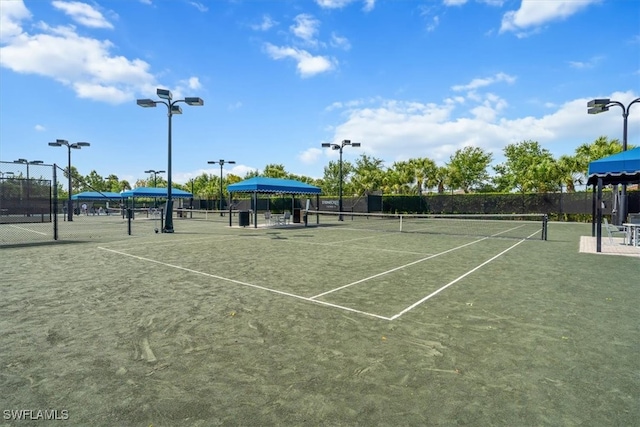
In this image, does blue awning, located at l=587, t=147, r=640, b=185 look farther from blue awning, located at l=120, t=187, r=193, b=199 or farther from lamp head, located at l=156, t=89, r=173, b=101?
blue awning, located at l=120, t=187, r=193, b=199

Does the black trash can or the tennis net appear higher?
the black trash can

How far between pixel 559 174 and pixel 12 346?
51658mm

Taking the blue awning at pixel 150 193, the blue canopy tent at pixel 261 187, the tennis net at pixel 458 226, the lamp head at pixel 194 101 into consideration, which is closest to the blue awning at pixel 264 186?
the blue canopy tent at pixel 261 187

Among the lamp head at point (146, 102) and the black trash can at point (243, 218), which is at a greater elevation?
the lamp head at point (146, 102)

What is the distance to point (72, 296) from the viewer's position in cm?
655

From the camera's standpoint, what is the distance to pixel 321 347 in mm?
4270

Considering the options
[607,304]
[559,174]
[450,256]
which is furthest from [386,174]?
[607,304]

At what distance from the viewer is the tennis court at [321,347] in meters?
3.03

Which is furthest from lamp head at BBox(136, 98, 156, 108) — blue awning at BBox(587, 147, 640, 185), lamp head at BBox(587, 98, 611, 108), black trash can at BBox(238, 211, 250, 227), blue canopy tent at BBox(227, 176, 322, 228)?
lamp head at BBox(587, 98, 611, 108)

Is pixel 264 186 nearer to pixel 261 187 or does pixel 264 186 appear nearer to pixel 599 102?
pixel 261 187

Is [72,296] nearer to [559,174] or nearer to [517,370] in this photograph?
[517,370]

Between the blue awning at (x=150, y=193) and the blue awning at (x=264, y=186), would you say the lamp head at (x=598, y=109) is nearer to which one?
the blue awning at (x=264, y=186)

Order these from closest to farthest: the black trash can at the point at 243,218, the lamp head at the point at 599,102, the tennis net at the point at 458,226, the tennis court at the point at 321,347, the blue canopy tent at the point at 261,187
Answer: the tennis court at the point at 321,347 → the lamp head at the point at 599,102 → the tennis net at the point at 458,226 → the blue canopy tent at the point at 261,187 → the black trash can at the point at 243,218

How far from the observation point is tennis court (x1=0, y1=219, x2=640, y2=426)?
3.03 m
